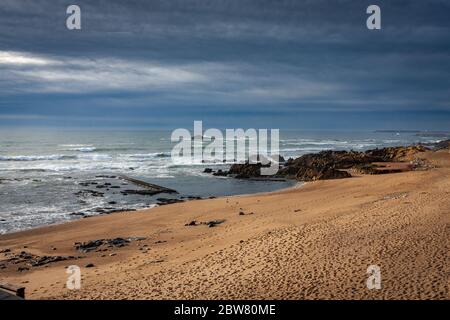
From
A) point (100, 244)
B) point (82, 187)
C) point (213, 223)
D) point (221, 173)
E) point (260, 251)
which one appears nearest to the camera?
point (260, 251)

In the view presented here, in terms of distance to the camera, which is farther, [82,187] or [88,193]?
[82,187]

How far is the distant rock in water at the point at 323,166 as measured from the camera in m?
34.2

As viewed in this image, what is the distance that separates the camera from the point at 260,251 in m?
13.2

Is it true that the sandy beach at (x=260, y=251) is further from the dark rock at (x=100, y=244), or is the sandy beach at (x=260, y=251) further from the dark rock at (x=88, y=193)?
the dark rock at (x=88, y=193)

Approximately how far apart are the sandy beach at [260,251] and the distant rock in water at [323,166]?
11.9m

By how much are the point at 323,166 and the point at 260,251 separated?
83.7 feet

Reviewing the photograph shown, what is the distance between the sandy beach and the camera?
1026 cm

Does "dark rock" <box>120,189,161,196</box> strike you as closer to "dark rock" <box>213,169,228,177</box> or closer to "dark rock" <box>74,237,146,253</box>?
"dark rock" <box>213,169,228,177</box>

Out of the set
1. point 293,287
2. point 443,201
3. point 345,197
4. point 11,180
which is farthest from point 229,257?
point 11,180

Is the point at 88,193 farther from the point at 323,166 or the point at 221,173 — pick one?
the point at 323,166

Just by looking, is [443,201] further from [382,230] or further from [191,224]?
[191,224]

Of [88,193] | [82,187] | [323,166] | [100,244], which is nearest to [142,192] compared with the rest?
[88,193]

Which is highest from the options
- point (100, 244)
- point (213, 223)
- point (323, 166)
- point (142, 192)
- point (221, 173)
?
point (323, 166)

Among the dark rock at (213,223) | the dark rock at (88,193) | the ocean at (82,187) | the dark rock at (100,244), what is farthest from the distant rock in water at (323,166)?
the dark rock at (100,244)
